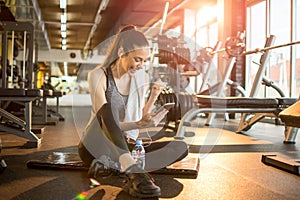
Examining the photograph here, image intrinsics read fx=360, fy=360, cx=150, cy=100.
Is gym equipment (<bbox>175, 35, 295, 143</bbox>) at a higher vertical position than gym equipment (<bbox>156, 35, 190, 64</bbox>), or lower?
lower

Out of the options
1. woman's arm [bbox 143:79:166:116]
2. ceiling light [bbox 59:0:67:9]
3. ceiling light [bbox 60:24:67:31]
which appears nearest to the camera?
woman's arm [bbox 143:79:166:116]

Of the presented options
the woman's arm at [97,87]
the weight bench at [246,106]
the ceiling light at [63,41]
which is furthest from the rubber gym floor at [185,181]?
the ceiling light at [63,41]

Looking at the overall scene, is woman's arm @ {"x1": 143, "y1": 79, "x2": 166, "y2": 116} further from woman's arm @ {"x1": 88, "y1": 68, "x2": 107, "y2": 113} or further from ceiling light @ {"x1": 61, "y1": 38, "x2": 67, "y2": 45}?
ceiling light @ {"x1": 61, "y1": 38, "x2": 67, "y2": 45}

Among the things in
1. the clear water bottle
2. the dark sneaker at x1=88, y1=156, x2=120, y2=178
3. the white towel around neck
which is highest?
the white towel around neck

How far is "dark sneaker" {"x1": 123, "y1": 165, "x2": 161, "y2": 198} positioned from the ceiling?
6513 mm

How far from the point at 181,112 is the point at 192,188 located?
274 cm

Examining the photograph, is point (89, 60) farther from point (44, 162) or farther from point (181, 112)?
point (44, 162)

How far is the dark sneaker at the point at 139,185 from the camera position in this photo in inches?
64.0

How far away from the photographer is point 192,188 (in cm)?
189

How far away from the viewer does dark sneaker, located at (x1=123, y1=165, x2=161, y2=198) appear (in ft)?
5.33

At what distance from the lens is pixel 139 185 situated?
1.64 meters

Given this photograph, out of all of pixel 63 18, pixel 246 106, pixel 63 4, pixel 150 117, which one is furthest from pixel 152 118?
pixel 63 18

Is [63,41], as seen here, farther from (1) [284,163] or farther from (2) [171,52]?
(1) [284,163]

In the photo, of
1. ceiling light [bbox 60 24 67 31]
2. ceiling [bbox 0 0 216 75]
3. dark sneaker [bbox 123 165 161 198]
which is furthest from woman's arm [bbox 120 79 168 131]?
ceiling light [bbox 60 24 67 31]
